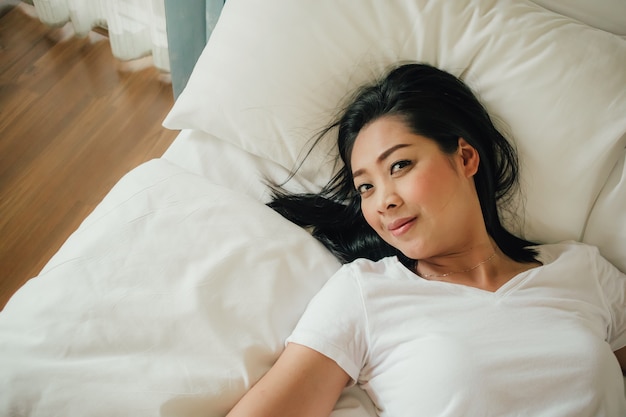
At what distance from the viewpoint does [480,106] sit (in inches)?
45.1

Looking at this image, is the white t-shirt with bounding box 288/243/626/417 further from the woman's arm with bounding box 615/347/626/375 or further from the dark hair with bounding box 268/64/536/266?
the dark hair with bounding box 268/64/536/266

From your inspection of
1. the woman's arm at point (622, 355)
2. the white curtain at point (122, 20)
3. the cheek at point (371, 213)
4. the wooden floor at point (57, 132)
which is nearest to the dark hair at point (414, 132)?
the cheek at point (371, 213)

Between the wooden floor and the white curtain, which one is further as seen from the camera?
the white curtain

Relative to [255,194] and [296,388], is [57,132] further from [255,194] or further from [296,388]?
[296,388]

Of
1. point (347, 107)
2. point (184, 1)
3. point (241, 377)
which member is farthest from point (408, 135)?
point (184, 1)

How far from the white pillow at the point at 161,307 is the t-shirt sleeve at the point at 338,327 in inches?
2.4

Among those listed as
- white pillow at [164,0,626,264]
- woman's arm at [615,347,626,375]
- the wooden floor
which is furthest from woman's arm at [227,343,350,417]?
the wooden floor

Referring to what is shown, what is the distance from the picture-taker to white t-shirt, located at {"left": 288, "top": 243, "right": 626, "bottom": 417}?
2.83 ft

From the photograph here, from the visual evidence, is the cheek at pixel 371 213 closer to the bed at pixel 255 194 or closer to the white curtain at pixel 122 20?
the bed at pixel 255 194

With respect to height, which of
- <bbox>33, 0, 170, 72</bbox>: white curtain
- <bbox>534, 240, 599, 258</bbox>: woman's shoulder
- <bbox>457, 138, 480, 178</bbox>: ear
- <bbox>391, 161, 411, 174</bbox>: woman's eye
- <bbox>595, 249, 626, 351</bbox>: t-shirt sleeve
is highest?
<bbox>391, 161, 411, 174</bbox>: woman's eye

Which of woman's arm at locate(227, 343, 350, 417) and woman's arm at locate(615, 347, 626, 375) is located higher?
woman's arm at locate(227, 343, 350, 417)

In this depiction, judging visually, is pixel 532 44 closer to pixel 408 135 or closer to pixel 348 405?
pixel 408 135

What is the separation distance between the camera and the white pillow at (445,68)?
3.55 feet

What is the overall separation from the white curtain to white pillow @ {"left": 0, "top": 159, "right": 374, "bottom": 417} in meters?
1.17
